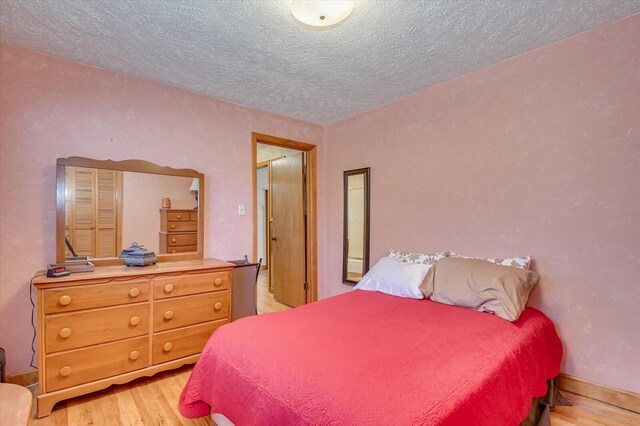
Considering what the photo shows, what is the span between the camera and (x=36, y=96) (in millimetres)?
2148

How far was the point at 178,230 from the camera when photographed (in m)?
2.74

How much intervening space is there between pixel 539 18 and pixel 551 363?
→ 207 centimetres

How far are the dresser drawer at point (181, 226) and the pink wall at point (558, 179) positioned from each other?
2039 mm

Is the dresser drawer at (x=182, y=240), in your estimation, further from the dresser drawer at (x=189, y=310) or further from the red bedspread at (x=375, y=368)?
the red bedspread at (x=375, y=368)

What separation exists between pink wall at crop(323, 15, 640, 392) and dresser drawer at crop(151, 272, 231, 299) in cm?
175

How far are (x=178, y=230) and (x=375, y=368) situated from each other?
218cm

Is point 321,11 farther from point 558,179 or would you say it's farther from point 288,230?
point 288,230

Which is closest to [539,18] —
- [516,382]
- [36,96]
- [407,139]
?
[407,139]

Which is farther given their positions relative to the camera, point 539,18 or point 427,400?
point 539,18

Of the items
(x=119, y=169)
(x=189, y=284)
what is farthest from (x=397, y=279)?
(x=119, y=169)

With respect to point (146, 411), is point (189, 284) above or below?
above

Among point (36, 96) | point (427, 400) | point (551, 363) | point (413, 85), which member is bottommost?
point (551, 363)

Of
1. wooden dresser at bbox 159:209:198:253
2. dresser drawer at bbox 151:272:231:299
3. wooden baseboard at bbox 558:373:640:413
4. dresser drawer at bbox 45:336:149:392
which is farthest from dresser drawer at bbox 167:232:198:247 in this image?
wooden baseboard at bbox 558:373:640:413

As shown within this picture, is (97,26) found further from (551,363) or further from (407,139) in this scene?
(551,363)
